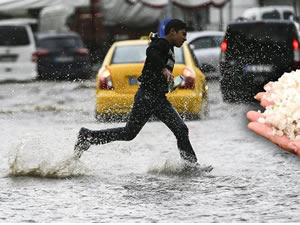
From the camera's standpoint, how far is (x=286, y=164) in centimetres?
1050

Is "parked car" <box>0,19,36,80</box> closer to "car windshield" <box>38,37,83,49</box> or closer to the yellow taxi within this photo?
"car windshield" <box>38,37,83,49</box>

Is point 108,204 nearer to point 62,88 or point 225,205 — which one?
point 225,205

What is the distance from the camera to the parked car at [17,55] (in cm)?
2872

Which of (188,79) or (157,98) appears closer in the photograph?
(157,98)

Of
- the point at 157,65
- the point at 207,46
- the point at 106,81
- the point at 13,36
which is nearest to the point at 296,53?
the point at 106,81

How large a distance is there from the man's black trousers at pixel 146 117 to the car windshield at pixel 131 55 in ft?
19.4

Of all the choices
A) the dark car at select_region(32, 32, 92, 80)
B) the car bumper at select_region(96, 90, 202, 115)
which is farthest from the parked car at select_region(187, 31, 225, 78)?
the car bumper at select_region(96, 90, 202, 115)

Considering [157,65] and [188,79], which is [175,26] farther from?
[188,79]

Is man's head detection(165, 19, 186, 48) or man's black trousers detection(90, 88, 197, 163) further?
man's black trousers detection(90, 88, 197, 163)

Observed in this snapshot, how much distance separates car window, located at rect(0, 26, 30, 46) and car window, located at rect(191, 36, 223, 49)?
197 inches

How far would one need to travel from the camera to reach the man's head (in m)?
9.78

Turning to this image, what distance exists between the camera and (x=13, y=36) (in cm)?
2964

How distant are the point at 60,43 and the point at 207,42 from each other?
14.9ft

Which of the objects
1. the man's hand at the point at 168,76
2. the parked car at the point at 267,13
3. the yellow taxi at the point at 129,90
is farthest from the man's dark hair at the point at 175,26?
the parked car at the point at 267,13
